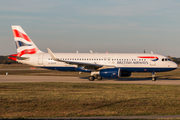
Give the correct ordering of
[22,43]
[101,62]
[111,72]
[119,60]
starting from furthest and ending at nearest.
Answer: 1. [22,43]
2. [101,62]
3. [119,60]
4. [111,72]

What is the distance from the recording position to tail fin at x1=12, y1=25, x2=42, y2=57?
37.9m

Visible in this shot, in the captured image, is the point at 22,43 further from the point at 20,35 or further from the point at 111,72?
the point at 111,72

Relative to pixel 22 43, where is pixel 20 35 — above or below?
above

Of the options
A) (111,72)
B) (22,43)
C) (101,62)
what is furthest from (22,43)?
(111,72)

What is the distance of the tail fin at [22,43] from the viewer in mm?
37906

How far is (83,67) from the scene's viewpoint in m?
33.7

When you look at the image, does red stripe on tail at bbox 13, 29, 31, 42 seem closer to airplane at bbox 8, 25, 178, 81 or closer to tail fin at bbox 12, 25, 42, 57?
tail fin at bbox 12, 25, 42, 57

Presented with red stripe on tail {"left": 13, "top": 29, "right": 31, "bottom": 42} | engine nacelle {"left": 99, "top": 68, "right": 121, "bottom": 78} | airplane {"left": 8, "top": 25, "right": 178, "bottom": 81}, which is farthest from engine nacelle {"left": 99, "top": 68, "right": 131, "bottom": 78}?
red stripe on tail {"left": 13, "top": 29, "right": 31, "bottom": 42}

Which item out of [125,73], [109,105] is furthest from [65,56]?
[109,105]

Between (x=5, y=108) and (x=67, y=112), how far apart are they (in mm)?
3668

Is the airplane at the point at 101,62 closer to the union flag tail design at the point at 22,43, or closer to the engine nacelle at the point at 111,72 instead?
the union flag tail design at the point at 22,43

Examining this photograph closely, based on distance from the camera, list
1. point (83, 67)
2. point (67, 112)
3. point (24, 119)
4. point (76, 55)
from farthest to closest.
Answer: point (76, 55)
point (83, 67)
point (67, 112)
point (24, 119)

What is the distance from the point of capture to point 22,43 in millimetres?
38031

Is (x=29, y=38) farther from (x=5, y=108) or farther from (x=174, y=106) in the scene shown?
(x=174, y=106)
